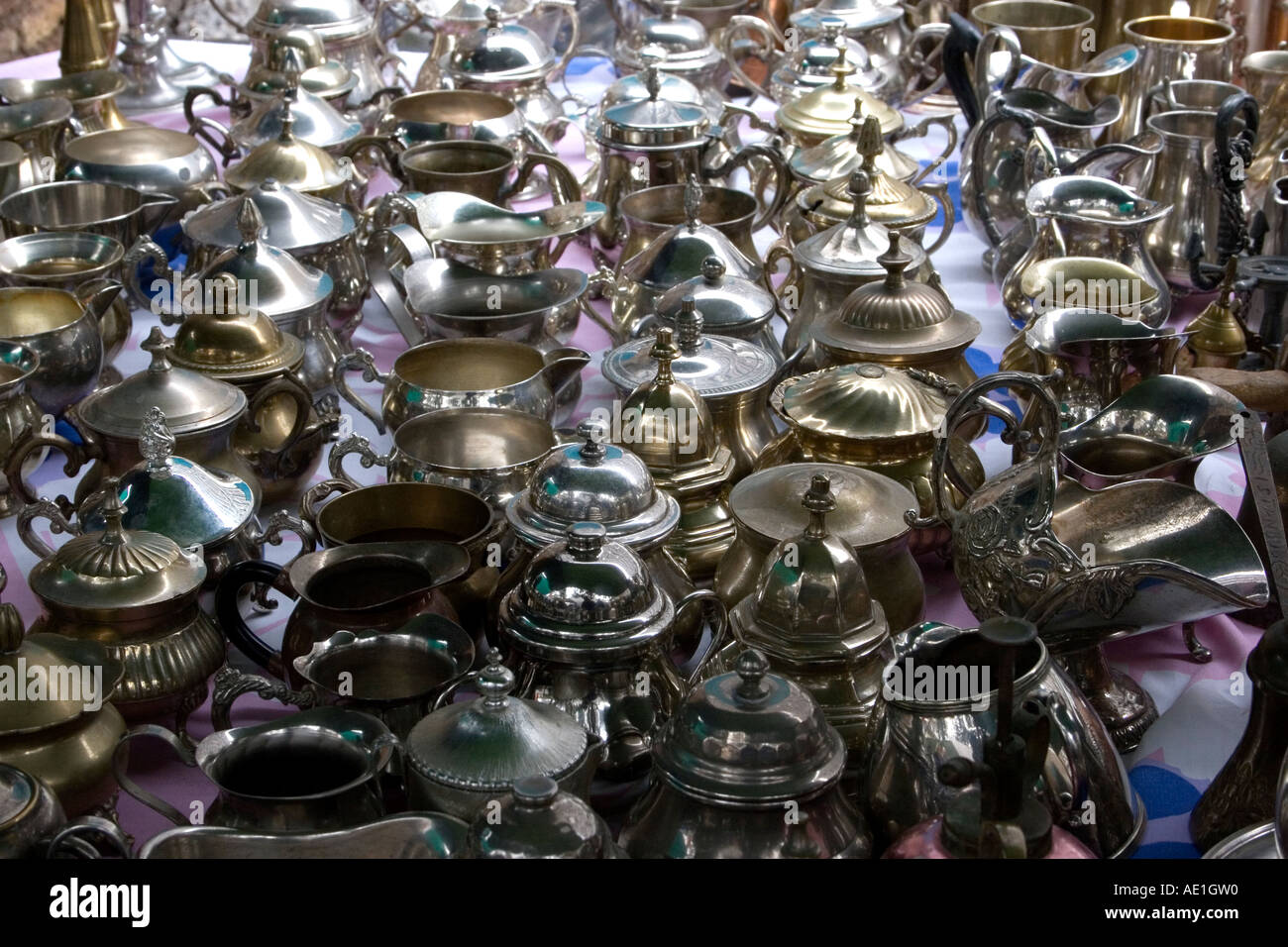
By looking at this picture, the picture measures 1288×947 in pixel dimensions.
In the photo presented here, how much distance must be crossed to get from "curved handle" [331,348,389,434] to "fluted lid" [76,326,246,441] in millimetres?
156

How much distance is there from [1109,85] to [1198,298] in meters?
0.60

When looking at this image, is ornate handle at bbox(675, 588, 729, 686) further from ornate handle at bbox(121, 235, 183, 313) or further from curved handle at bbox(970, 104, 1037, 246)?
curved handle at bbox(970, 104, 1037, 246)

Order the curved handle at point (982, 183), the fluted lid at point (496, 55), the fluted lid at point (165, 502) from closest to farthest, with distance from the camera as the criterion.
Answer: the fluted lid at point (165, 502) < the curved handle at point (982, 183) < the fluted lid at point (496, 55)

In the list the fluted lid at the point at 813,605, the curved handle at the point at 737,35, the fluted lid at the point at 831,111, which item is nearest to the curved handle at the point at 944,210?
the fluted lid at the point at 831,111

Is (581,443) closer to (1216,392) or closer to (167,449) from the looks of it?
(167,449)

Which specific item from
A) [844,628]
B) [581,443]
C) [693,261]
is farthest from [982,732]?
[693,261]

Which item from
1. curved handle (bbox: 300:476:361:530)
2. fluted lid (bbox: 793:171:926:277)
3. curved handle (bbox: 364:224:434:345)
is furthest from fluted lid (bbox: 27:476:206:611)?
fluted lid (bbox: 793:171:926:277)

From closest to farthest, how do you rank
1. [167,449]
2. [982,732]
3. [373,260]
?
[982,732] < [167,449] < [373,260]

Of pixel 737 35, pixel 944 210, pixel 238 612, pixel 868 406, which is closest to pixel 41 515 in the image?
pixel 238 612

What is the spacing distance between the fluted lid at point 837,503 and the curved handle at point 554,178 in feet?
2.67

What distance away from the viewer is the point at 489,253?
1.76 m

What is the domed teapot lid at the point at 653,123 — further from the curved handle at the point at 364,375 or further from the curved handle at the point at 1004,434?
the curved handle at the point at 1004,434

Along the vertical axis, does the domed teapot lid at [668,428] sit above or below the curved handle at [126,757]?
above

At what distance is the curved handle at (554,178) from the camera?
207cm
